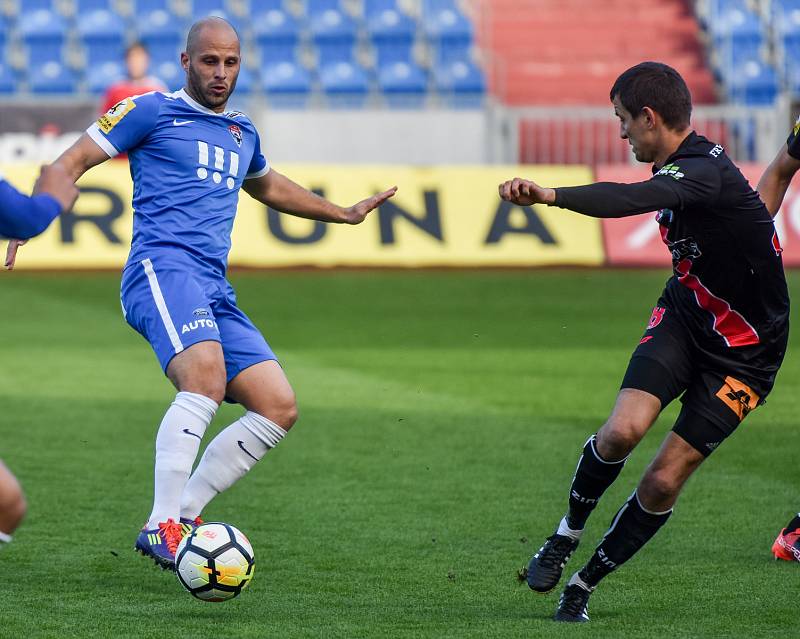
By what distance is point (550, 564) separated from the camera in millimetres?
5137

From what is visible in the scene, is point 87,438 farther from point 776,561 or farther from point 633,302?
point 633,302

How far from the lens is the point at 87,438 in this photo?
853 centimetres

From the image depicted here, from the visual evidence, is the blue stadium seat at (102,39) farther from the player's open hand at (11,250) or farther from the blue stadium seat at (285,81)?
the player's open hand at (11,250)

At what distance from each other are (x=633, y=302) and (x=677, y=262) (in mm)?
9496

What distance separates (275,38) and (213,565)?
1690cm

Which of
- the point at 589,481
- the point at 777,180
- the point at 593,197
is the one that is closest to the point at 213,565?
the point at 589,481

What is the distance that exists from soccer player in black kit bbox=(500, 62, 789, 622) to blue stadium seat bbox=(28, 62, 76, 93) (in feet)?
54.1

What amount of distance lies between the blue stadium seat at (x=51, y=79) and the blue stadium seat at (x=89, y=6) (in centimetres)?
116

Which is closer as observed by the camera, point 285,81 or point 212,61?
point 212,61

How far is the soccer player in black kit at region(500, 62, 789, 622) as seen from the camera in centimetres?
497

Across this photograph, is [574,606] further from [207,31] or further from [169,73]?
[169,73]

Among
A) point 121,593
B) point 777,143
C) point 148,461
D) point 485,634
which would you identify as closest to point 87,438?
point 148,461

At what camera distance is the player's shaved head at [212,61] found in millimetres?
5668

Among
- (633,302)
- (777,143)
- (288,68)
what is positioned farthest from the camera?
(288,68)
